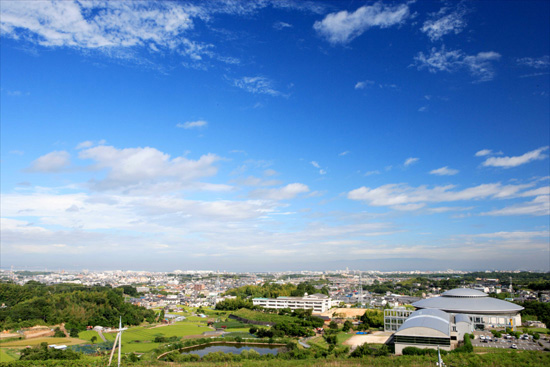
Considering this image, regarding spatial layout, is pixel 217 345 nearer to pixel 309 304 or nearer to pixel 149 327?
pixel 149 327

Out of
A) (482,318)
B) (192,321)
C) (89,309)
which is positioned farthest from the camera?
(192,321)

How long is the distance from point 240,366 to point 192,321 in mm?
18566

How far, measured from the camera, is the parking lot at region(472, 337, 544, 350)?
1639 cm

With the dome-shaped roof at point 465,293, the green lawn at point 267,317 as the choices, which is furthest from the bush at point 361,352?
the green lawn at point 267,317

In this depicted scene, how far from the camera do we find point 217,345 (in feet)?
71.3

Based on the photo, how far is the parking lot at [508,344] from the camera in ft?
53.8

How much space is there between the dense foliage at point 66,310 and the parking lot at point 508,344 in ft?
77.4

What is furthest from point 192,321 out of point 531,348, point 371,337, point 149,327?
point 531,348

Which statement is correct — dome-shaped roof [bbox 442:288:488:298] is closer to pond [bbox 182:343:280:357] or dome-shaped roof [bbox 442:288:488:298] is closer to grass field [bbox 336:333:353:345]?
grass field [bbox 336:333:353:345]

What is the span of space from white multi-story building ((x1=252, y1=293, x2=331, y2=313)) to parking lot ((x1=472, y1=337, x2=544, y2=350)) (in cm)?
1890

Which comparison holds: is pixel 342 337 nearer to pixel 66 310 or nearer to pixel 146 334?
pixel 146 334

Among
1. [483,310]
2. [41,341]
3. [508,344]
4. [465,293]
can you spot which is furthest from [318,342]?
[41,341]

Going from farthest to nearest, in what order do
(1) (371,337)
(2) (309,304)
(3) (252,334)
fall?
(2) (309,304)
(3) (252,334)
(1) (371,337)

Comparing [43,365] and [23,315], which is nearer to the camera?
[43,365]
